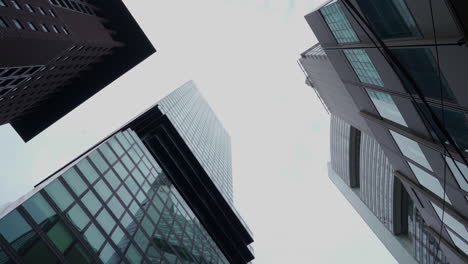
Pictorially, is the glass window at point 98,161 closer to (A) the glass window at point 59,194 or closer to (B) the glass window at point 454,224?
(A) the glass window at point 59,194

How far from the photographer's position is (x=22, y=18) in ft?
115

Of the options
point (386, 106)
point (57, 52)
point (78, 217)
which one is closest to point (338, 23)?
point (386, 106)

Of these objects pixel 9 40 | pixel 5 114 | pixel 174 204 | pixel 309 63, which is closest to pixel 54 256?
pixel 174 204

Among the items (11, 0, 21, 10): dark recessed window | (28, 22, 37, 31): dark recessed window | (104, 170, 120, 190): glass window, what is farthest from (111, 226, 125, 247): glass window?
(11, 0, 21, 10): dark recessed window

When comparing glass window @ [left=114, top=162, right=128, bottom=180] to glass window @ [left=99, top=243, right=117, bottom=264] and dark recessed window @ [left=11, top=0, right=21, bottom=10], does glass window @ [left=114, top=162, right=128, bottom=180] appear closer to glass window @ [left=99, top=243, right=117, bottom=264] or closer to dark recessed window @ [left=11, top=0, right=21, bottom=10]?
glass window @ [left=99, top=243, right=117, bottom=264]

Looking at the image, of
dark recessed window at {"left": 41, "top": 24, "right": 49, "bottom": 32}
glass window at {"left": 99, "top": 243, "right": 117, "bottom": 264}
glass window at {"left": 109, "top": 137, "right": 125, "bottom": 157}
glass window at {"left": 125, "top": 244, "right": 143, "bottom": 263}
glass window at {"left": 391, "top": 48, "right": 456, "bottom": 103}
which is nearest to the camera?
glass window at {"left": 391, "top": 48, "right": 456, "bottom": 103}

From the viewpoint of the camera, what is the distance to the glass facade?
12.8m

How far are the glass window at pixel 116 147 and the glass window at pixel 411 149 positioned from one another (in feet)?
67.9

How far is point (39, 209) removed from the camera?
15.3 meters

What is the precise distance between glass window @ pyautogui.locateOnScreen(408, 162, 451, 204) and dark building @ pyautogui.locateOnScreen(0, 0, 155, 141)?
1447 inches

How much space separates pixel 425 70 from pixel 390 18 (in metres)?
2.80

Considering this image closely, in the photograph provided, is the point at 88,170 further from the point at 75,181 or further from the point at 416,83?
the point at 416,83

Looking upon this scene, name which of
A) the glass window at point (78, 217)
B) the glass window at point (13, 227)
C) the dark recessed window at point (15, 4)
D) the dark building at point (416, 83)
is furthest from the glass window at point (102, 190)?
the dark recessed window at point (15, 4)

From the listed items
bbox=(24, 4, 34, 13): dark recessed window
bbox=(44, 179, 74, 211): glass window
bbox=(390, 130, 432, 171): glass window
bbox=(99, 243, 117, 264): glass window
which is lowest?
bbox=(390, 130, 432, 171): glass window
